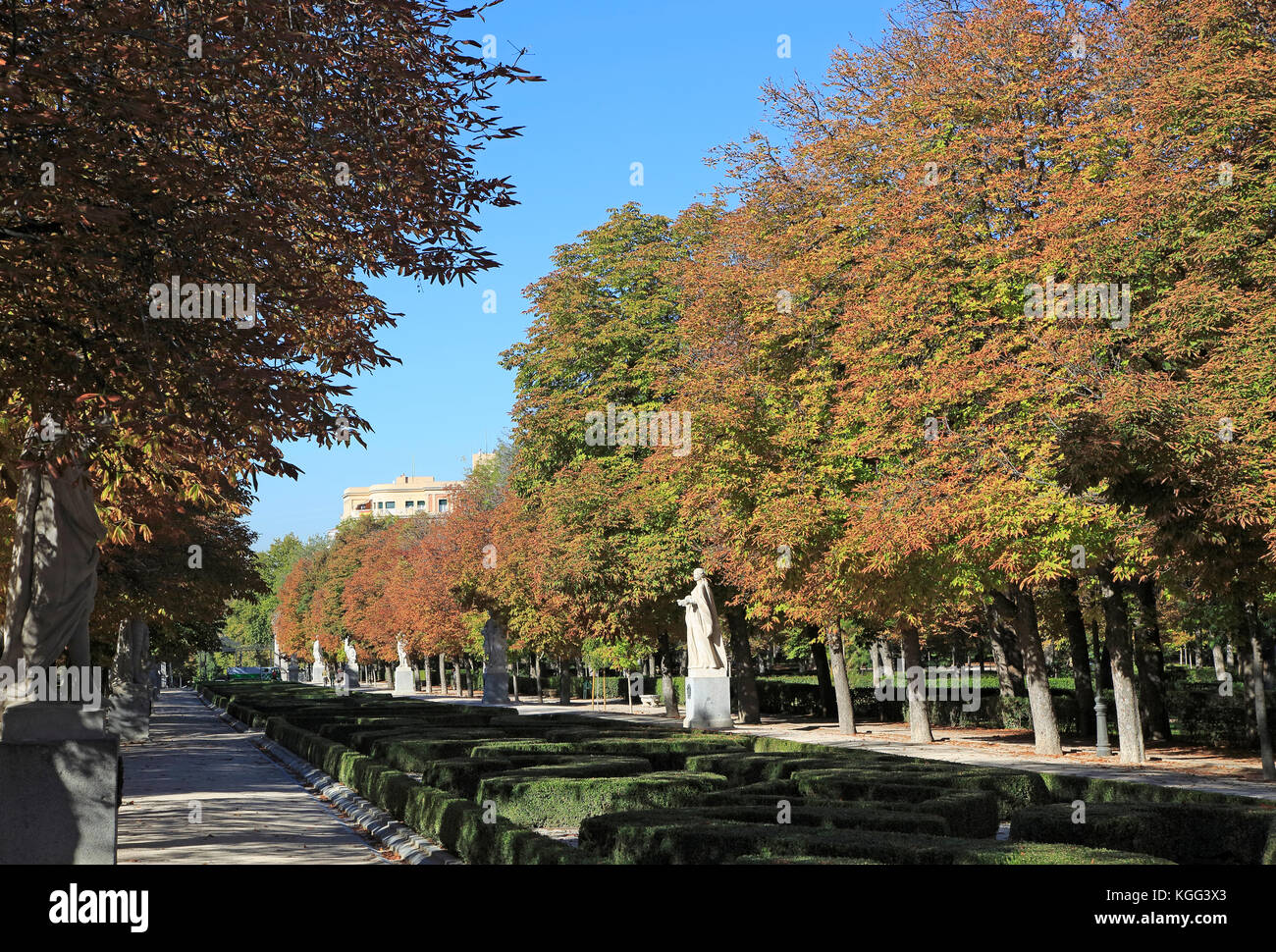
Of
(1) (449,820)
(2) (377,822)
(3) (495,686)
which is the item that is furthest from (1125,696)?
(3) (495,686)

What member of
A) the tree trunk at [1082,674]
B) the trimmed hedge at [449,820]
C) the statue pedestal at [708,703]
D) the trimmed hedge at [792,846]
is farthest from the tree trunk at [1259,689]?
the trimmed hedge at [449,820]

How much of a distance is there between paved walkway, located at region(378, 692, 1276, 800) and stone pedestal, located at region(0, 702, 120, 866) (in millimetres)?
11380

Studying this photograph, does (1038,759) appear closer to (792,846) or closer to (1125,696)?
(1125,696)

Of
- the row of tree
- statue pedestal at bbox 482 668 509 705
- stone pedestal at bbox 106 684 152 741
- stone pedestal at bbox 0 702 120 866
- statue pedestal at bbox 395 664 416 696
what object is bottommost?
statue pedestal at bbox 395 664 416 696

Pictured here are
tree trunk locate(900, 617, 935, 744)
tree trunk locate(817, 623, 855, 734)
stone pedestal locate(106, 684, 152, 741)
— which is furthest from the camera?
tree trunk locate(817, 623, 855, 734)

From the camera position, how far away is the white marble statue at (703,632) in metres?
24.6

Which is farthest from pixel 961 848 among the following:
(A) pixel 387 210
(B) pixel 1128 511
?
(B) pixel 1128 511

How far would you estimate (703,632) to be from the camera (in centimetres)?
2456

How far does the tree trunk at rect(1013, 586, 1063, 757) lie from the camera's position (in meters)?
22.9

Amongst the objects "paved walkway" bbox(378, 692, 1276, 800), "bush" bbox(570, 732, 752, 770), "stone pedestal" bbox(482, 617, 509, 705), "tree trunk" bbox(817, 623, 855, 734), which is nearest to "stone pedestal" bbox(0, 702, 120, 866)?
"bush" bbox(570, 732, 752, 770)

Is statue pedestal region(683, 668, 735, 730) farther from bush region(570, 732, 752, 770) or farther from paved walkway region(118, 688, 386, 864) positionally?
paved walkway region(118, 688, 386, 864)

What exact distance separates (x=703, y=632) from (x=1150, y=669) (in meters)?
10.5
